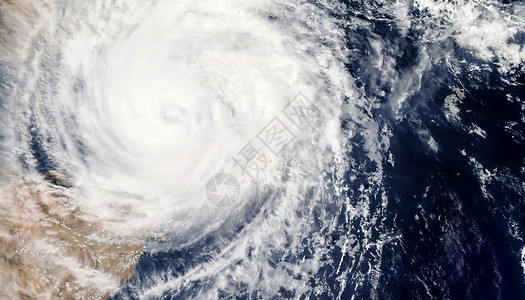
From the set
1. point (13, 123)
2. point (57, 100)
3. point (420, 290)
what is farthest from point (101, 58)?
point (420, 290)
